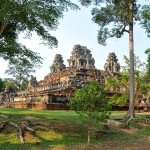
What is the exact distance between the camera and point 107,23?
21125 millimetres

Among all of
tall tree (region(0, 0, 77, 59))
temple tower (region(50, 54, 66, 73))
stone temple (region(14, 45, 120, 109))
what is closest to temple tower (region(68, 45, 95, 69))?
stone temple (region(14, 45, 120, 109))

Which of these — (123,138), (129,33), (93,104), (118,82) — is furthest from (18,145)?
(118,82)

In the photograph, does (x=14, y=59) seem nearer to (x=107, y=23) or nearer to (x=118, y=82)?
(x=107, y=23)

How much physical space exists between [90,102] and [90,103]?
4 centimetres

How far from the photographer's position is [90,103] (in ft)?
40.3

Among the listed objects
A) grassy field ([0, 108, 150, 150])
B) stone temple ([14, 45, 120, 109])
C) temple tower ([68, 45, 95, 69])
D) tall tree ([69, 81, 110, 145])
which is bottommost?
grassy field ([0, 108, 150, 150])

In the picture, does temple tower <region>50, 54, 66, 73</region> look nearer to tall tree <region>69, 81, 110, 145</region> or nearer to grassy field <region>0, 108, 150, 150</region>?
grassy field <region>0, 108, 150, 150</region>

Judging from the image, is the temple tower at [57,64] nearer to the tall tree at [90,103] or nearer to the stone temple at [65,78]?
the stone temple at [65,78]

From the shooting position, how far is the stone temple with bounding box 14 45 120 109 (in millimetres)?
26922

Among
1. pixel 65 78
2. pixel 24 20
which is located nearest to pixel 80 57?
pixel 65 78

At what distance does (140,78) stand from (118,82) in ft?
7.23

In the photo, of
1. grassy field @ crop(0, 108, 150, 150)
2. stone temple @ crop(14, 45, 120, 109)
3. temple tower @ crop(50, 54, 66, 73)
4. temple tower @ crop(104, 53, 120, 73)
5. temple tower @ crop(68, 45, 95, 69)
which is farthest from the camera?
temple tower @ crop(50, 54, 66, 73)

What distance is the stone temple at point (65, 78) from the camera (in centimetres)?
2692

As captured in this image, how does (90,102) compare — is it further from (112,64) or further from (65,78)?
(112,64)
